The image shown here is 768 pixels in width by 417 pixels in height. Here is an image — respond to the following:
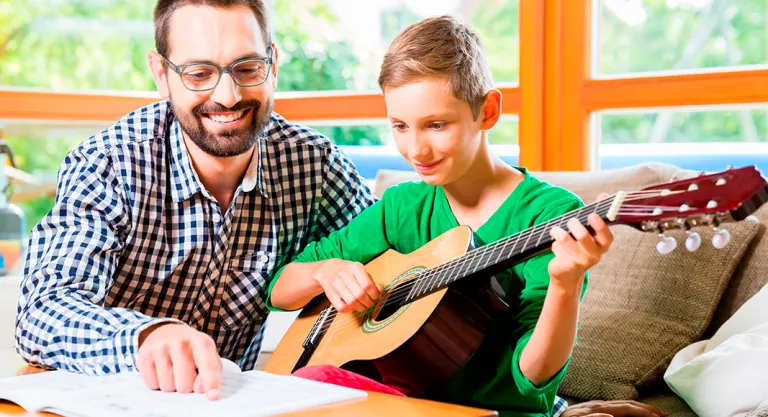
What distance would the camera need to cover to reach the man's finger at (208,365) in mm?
1202

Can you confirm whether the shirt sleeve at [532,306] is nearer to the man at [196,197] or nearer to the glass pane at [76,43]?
the man at [196,197]

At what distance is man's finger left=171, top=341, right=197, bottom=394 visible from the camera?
1236 millimetres

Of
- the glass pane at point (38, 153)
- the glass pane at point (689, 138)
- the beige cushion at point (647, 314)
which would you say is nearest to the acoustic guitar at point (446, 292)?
the beige cushion at point (647, 314)

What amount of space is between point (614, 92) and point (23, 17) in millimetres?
2339

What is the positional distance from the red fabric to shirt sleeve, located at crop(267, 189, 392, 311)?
0.39 m

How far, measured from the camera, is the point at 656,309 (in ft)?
6.66

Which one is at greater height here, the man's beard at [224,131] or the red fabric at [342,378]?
the man's beard at [224,131]

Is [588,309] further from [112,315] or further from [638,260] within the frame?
[112,315]

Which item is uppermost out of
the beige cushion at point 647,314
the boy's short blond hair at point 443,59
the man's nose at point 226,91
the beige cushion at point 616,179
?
the boy's short blond hair at point 443,59

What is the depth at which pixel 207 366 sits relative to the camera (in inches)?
48.4

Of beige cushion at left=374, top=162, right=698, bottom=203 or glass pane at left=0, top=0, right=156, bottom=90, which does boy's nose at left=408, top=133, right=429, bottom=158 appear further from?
glass pane at left=0, top=0, right=156, bottom=90

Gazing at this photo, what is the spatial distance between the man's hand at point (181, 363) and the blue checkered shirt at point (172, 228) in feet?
1.19

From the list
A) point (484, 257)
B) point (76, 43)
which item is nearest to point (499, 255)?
point (484, 257)

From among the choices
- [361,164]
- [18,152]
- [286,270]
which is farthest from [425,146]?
[18,152]
